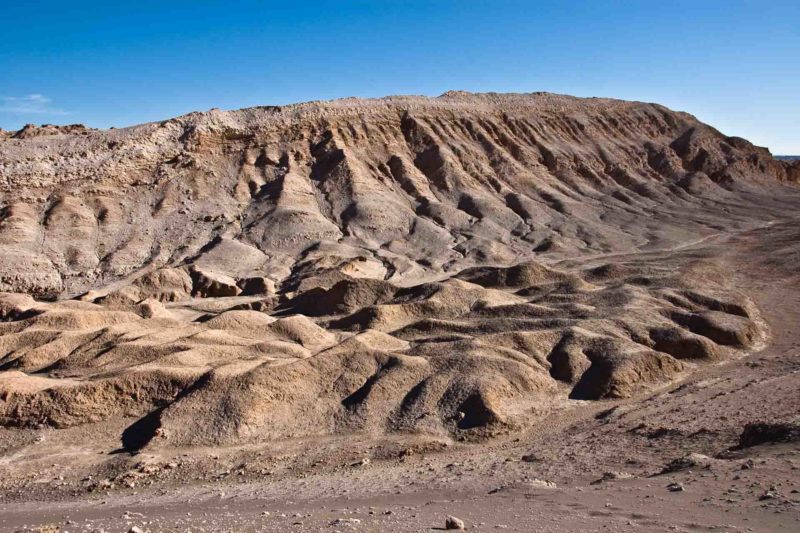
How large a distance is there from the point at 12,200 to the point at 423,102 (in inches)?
1548

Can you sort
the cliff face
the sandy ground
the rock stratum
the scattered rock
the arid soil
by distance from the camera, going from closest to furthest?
the sandy ground
the scattered rock
the arid soil
the rock stratum
the cliff face

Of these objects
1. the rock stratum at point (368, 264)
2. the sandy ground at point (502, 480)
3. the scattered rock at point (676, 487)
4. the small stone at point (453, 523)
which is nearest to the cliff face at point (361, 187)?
the rock stratum at point (368, 264)

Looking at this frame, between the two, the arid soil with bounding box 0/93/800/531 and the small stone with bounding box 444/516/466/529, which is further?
the arid soil with bounding box 0/93/800/531

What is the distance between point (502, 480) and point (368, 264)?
3545cm

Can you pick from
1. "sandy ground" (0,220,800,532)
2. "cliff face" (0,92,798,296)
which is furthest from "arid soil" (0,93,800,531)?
"cliff face" (0,92,798,296)

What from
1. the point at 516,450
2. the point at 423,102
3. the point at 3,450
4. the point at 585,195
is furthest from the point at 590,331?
the point at 423,102

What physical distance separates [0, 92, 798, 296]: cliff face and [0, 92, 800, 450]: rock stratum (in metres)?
0.23

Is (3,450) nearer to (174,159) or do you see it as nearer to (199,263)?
(199,263)

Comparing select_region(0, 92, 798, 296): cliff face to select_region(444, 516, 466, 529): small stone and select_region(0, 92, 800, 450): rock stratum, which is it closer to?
select_region(0, 92, 800, 450): rock stratum

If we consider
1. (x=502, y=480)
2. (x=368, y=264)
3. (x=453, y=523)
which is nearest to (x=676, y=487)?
(x=502, y=480)

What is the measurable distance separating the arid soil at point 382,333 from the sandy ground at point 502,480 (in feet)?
0.31

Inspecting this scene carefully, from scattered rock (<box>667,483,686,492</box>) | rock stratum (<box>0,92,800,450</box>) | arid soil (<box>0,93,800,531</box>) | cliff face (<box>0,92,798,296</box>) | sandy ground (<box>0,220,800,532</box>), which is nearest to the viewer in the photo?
sandy ground (<box>0,220,800,532</box>)

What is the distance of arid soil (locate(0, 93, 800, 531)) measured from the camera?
524 inches

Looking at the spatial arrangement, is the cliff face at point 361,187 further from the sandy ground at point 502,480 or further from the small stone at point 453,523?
the small stone at point 453,523
